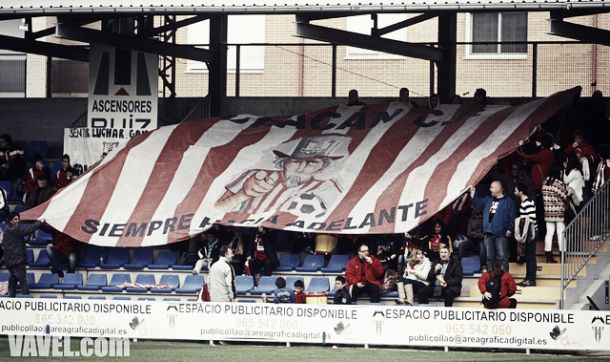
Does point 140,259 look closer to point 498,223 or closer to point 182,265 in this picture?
point 182,265

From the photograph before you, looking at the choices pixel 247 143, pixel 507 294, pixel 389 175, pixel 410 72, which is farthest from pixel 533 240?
pixel 410 72

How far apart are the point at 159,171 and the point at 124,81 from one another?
1940 millimetres

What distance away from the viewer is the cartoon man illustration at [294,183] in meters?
25.7

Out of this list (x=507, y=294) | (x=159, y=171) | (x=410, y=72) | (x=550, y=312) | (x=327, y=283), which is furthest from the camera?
(x=410, y=72)

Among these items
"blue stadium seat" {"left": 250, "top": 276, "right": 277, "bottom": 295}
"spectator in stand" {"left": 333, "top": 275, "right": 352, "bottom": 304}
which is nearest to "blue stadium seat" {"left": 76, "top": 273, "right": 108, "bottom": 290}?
"blue stadium seat" {"left": 250, "top": 276, "right": 277, "bottom": 295}

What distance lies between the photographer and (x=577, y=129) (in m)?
24.4

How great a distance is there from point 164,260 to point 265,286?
2.85 m

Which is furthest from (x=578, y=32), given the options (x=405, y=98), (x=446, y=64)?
(x=446, y=64)

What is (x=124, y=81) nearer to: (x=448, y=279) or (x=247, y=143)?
(x=247, y=143)

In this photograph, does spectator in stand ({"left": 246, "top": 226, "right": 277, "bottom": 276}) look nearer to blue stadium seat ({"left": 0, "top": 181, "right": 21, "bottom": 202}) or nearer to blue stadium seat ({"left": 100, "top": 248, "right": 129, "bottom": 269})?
blue stadium seat ({"left": 100, "top": 248, "right": 129, "bottom": 269})

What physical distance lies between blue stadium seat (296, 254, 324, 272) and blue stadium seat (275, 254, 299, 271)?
15 centimetres

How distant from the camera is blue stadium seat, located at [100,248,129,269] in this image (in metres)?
26.7

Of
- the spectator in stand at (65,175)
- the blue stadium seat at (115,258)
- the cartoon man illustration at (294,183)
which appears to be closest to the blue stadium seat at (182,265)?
the blue stadium seat at (115,258)

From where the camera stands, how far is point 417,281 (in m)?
23.2
